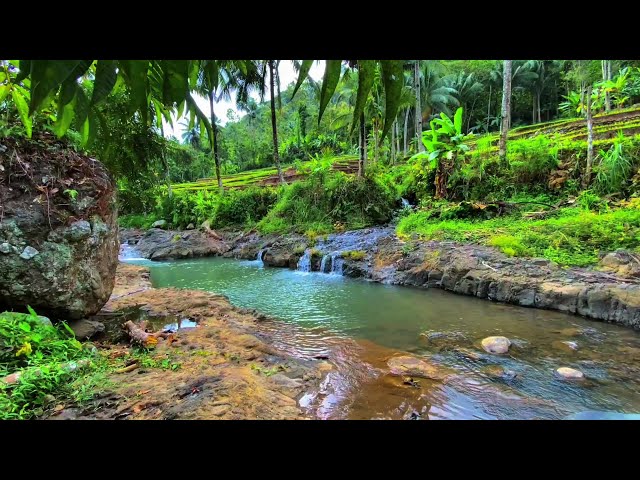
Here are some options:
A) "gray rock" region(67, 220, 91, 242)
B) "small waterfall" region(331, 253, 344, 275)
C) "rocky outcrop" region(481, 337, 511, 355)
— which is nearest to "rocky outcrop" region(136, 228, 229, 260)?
"small waterfall" region(331, 253, 344, 275)

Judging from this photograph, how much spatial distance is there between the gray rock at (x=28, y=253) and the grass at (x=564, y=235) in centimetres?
794

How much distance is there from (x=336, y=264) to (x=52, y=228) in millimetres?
Result: 7021

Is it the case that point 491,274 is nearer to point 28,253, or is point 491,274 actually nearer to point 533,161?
point 533,161

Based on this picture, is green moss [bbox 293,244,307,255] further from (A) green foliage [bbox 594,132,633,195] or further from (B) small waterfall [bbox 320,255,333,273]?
(A) green foliage [bbox 594,132,633,195]

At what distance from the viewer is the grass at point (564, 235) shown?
708 cm

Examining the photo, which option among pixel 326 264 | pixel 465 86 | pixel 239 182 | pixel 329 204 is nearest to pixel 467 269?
pixel 326 264

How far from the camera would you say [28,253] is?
13.2 feet

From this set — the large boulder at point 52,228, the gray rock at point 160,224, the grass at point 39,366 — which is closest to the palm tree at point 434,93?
the gray rock at point 160,224

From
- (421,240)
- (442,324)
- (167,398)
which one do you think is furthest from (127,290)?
(421,240)

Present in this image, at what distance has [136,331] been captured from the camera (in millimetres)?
4633

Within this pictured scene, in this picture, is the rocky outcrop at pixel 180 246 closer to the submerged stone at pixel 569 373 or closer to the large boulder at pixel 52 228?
the large boulder at pixel 52 228

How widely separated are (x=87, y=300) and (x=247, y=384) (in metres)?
2.62
